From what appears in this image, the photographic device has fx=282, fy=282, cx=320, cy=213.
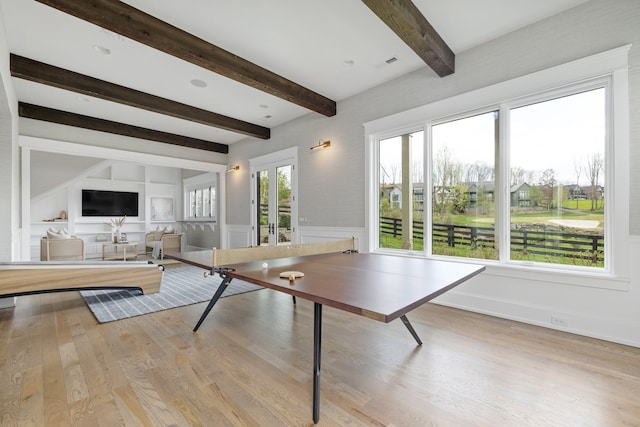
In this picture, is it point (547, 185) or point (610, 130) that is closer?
point (610, 130)

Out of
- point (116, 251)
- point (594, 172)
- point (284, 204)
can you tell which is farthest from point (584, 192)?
point (116, 251)

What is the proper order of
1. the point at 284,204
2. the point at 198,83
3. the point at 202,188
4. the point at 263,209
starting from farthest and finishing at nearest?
the point at 202,188
the point at 263,209
the point at 284,204
the point at 198,83

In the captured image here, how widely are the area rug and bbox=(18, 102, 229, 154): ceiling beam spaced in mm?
2989

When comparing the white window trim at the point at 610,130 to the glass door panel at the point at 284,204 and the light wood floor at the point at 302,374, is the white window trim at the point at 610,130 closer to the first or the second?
the light wood floor at the point at 302,374

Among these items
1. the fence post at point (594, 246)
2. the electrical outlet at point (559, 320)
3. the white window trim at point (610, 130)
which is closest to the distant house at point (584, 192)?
the white window trim at point (610, 130)

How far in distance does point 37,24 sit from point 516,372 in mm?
5038

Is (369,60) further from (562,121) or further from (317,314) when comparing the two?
(317,314)

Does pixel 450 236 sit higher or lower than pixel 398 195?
lower

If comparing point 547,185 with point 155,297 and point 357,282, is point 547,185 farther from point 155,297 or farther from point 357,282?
point 155,297

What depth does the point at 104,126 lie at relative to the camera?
5.25 metres

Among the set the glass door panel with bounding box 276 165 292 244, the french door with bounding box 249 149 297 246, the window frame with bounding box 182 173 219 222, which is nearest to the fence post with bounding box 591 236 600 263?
the french door with bounding box 249 149 297 246

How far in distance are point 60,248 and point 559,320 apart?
837 centimetres

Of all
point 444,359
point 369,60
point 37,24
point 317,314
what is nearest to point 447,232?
point 444,359

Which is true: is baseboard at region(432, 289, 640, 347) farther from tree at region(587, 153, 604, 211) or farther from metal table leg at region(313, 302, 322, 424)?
metal table leg at region(313, 302, 322, 424)
